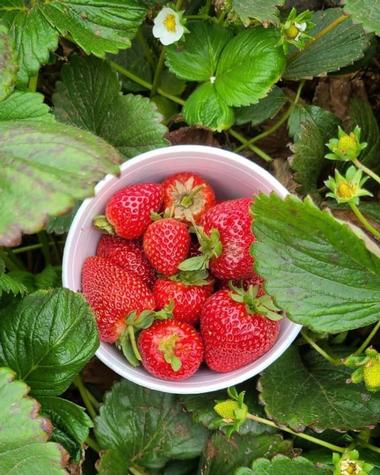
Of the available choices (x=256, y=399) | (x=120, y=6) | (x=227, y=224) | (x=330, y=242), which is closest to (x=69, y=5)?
(x=120, y=6)

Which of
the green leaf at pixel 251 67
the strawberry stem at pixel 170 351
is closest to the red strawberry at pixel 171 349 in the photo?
the strawberry stem at pixel 170 351

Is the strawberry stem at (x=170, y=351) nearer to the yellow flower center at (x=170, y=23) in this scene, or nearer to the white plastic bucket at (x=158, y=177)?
the white plastic bucket at (x=158, y=177)

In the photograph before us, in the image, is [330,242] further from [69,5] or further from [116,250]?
[69,5]

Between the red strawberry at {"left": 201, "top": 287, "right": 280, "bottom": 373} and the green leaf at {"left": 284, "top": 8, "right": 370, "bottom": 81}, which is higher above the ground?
the green leaf at {"left": 284, "top": 8, "right": 370, "bottom": 81}

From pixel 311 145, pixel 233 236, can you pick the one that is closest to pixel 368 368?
pixel 233 236

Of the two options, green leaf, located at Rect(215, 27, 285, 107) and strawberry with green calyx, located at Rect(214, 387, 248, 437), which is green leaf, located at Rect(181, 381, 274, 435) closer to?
strawberry with green calyx, located at Rect(214, 387, 248, 437)

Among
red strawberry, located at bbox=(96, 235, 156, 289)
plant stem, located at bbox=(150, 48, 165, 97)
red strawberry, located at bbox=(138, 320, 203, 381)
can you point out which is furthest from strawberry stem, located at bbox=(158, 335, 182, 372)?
plant stem, located at bbox=(150, 48, 165, 97)
